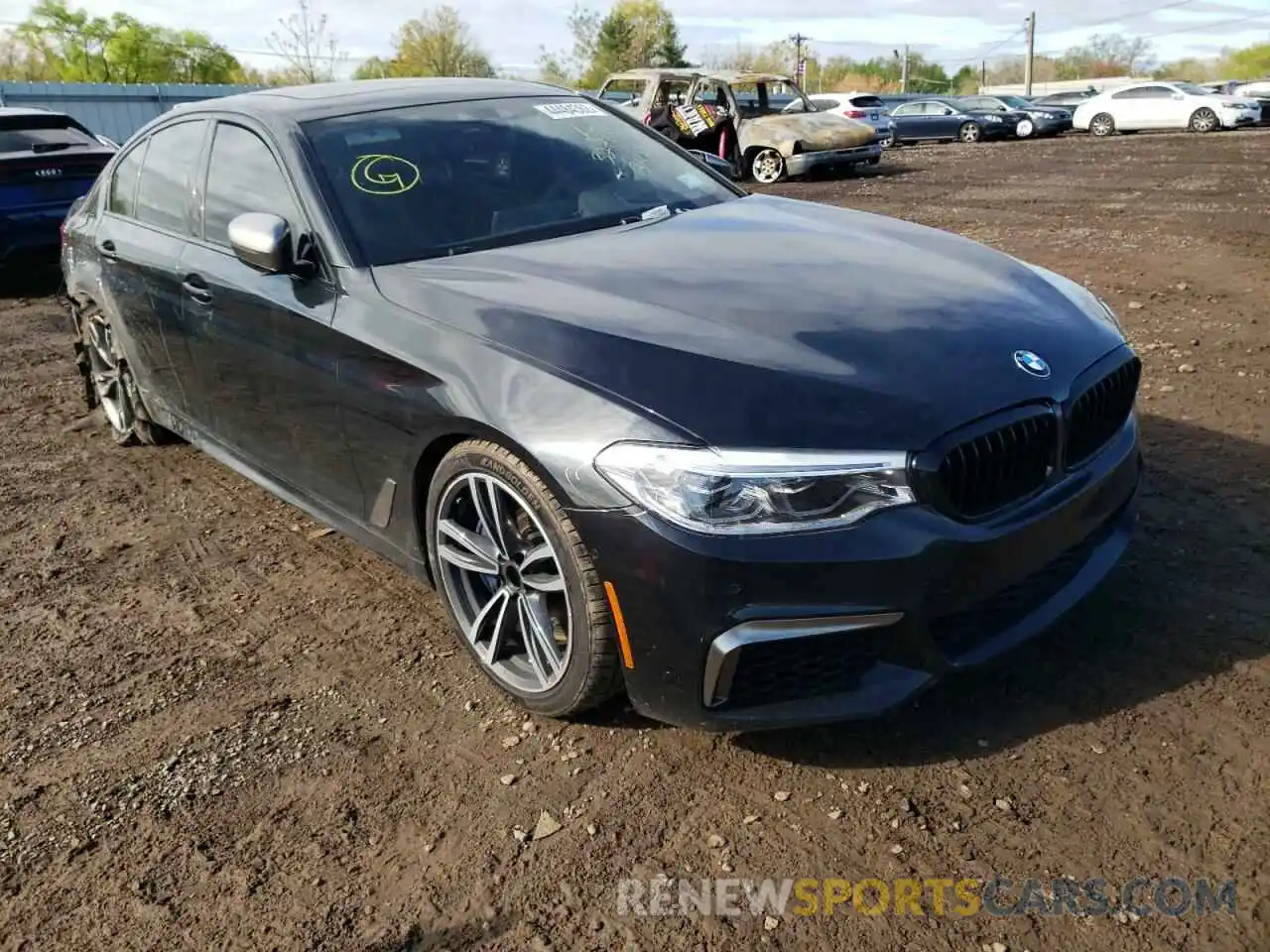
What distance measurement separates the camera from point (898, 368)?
2518 millimetres

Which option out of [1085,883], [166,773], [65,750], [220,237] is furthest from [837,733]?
[220,237]

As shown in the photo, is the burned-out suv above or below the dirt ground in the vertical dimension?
above

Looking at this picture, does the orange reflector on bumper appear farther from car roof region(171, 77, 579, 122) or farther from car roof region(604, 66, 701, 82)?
car roof region(604, 66, 701, 82)

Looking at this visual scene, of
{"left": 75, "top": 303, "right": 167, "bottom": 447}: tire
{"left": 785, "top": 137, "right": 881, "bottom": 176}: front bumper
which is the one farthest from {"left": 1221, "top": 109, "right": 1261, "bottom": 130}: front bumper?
{"left": 75, "top": 303, "right": 167, "bottom": 447}: tire

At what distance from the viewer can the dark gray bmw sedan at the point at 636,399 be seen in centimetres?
234

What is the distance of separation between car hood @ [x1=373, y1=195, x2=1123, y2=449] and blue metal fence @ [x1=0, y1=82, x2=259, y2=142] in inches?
829

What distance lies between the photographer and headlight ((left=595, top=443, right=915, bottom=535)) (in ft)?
7.59

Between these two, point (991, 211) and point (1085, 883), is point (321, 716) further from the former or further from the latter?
point (991, 211)

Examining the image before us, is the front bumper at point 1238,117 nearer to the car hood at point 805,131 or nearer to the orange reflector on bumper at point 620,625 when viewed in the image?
the car hood at point 805,131

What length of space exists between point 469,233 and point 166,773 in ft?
6.01

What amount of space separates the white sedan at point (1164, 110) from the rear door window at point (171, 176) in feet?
97.6

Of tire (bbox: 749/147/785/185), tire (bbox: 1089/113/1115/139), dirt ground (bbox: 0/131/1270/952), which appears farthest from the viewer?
tire (bbox: 1089/113/1115/139)

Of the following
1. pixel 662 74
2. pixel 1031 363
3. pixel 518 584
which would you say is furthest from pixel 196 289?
pixel 662 74

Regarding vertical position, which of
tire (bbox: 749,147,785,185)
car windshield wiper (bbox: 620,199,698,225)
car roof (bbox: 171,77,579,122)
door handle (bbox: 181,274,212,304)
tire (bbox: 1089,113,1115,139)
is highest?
car roof (bbox: 171,77,579,122)
